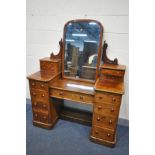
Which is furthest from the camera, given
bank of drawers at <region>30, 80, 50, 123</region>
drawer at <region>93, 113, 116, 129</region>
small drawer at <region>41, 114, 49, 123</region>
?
small drawer at <region>41, 114, 49, 123</region>

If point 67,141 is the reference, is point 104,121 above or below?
above

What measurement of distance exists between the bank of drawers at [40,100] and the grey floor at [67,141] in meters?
0.21

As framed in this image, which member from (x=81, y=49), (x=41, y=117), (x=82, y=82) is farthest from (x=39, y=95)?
(x=81, y=49)

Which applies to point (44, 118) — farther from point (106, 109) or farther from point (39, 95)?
point (106, 109)

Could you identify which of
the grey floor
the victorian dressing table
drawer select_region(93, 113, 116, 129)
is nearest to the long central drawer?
the victorian dressing table

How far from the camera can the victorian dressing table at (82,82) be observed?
2.16m

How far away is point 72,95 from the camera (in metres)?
2.30

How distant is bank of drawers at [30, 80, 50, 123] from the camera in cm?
239

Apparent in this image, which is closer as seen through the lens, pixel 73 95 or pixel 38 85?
pixel 73 95

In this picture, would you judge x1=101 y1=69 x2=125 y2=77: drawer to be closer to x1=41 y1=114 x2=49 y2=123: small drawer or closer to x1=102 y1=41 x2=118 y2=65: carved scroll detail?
x1=102 y1=41 x2=118 y2=65: carved scroll detail

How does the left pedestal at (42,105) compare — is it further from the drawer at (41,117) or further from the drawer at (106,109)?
the drawer at (106,109)

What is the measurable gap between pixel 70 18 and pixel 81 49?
0.50m
